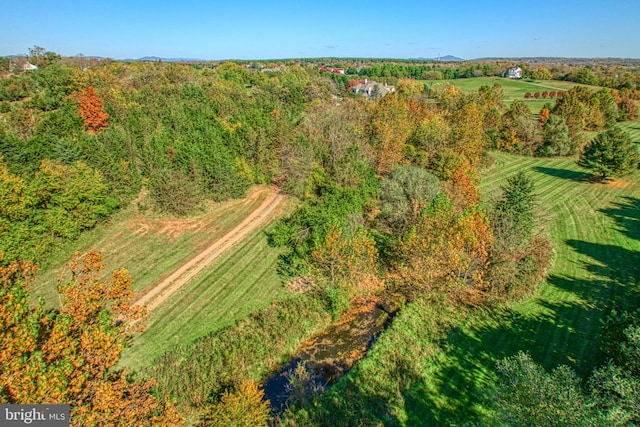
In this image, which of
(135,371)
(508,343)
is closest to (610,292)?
(508,343)

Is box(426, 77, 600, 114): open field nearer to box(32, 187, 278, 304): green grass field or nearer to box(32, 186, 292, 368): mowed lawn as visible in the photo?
box(32, 187, 278, 304): green grass field

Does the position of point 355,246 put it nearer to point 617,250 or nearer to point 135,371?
point 135,371

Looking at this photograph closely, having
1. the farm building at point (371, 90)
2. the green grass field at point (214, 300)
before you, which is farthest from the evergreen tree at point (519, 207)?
the farm building at point (371, 90)

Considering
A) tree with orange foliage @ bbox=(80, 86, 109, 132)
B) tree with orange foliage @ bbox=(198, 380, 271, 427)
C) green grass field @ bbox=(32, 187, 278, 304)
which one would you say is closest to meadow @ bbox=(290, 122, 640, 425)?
tree with orange foliage @ bbox=(198, 380, 271, 427)

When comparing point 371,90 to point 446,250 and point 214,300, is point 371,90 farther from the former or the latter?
point 214,300

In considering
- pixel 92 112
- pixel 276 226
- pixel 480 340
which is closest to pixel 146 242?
pixel 276 226

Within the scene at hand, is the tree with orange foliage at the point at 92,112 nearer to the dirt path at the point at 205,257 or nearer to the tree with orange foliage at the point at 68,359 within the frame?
the dirt path at the point at 205,257
